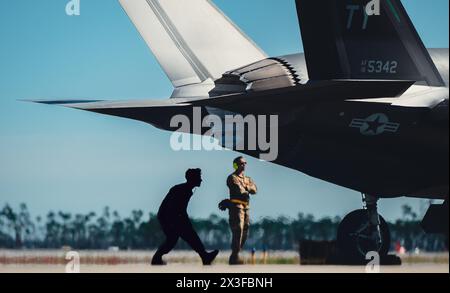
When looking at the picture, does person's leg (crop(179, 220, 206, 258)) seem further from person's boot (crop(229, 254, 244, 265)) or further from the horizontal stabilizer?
the horizontal stabilizer

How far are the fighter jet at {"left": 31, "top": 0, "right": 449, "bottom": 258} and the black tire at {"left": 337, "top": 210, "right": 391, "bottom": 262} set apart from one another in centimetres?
130

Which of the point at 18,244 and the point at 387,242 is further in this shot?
the point at 387,242

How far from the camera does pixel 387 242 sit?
1898 cm

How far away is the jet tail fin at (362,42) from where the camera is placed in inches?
636

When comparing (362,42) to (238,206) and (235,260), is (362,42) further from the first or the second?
(235,260)

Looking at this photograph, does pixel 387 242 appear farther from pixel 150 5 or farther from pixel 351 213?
pixel 150 5

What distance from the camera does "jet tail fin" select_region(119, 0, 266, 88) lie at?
2072 centimetres

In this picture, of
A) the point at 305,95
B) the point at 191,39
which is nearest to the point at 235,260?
the point at 305,95

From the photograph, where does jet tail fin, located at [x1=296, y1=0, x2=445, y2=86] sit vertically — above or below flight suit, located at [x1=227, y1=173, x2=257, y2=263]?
above

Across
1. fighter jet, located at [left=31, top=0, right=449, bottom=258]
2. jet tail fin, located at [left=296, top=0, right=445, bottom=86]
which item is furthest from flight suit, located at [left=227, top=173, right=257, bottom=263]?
jet tail fin, located at [left=296, top=0, right=445, bottom=86]

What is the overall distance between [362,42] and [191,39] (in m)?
5.97
